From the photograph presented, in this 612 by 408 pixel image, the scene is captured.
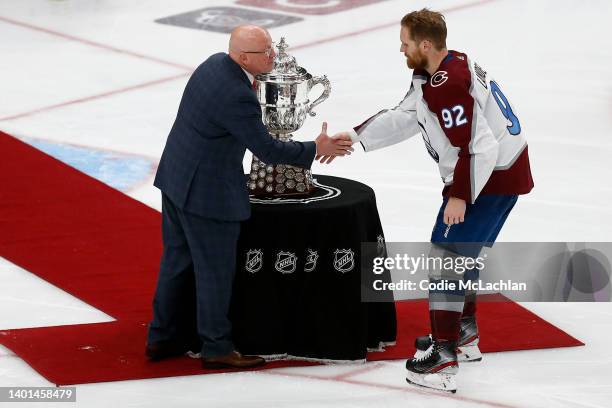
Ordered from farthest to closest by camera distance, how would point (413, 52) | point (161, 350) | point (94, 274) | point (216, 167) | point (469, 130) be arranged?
point (94, 274), point (161, 350), point (216, 167), point (413, 52), point (469, 130)

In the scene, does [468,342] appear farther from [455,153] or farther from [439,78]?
[439,78]

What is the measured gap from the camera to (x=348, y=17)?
10.9 metres

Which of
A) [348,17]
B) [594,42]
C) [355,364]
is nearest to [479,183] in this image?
[355,364]

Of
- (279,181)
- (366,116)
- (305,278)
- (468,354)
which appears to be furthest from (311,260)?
(366,116)

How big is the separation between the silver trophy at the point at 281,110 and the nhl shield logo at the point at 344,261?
271 mm

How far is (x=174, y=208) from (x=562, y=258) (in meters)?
1.98

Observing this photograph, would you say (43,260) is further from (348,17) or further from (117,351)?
(348,17)

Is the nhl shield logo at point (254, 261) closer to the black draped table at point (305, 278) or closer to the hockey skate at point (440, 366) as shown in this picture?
the black draped table at point (305, 278)

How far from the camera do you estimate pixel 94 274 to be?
5879 millimetres

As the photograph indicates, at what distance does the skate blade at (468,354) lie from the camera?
5.11 meters

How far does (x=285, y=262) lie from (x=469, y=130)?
82 centimetres

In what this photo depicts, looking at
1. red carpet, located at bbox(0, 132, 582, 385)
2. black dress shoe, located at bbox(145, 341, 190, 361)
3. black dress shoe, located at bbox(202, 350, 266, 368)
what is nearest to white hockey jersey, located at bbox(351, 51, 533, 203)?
red carpet, located at bbox(0, 132, 582, 385)

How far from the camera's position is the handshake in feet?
16.1

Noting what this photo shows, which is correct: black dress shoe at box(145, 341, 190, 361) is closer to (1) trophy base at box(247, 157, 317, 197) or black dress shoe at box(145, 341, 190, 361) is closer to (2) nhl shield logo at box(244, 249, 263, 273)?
(2) nhl shield logo at box(244, 249, 263, 273)
